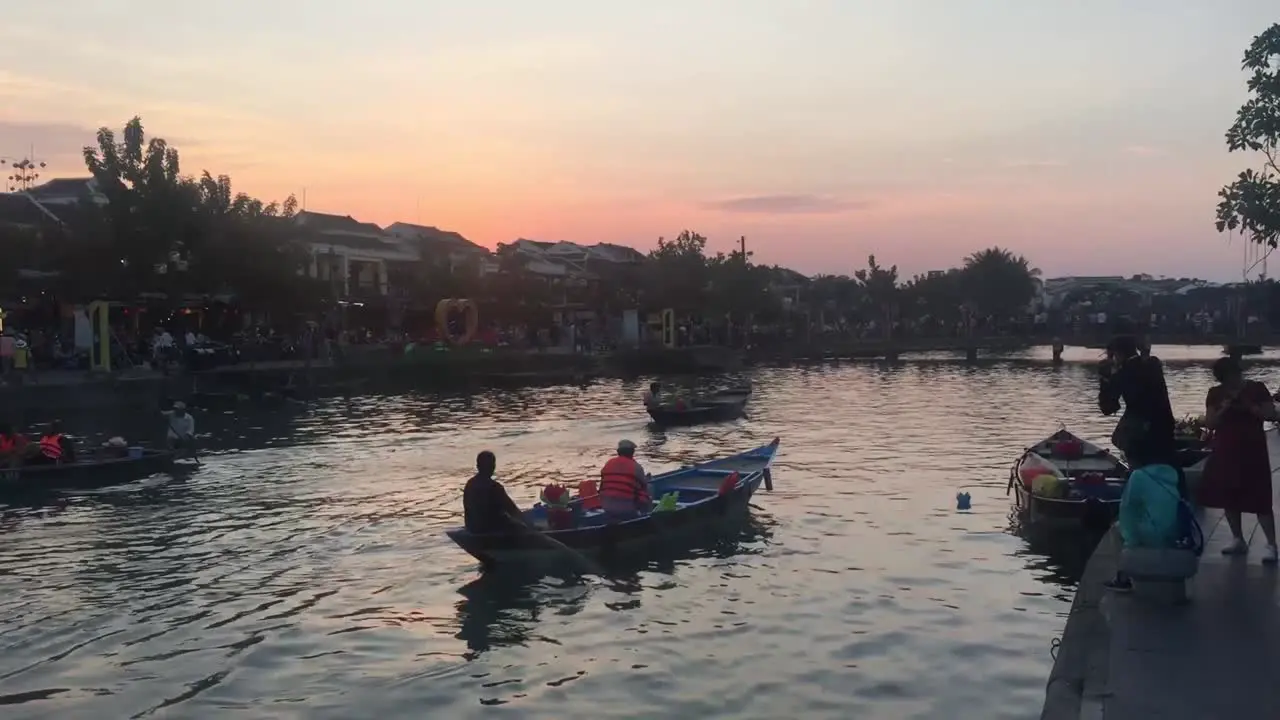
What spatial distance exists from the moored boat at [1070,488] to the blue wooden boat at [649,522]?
13.2 feet

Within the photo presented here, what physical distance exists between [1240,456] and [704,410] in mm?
22988

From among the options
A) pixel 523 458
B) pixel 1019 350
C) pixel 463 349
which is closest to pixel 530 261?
pixel 463 349

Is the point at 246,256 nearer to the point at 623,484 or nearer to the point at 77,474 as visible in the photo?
the point at 77,474

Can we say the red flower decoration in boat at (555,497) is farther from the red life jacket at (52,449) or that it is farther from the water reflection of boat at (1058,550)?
the red life jacket at (52,449)

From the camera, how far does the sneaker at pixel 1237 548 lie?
398 inches

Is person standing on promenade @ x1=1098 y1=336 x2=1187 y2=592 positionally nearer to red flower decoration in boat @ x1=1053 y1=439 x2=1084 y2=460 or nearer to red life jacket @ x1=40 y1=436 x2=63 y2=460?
red flower decoration in boat @ x1=1053 y1=439 x2=1084 y2=460

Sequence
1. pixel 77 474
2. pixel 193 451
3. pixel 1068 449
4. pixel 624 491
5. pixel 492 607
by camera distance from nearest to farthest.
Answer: pixel 492 607
pixel 624 491
pixel 1068 449
pixel 77 474
pixel 193 451

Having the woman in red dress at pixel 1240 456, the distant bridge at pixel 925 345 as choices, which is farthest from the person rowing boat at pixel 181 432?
the distant bridge at pixel 925 345

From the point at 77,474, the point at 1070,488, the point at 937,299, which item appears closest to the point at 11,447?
the point at 77,474

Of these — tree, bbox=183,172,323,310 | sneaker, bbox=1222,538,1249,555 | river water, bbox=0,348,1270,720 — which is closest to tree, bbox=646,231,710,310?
tree, bbox=183,172,323,310

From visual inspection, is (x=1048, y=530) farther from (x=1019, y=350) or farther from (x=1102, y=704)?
(x=1019, y=350)

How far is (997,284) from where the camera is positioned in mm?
95625

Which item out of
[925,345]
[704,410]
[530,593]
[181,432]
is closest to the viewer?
[530,593]

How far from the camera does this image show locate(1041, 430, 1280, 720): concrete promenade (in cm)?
673
